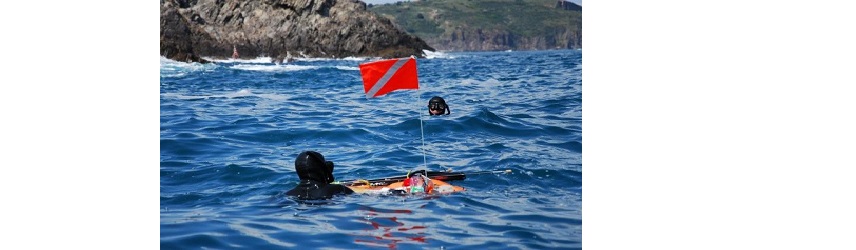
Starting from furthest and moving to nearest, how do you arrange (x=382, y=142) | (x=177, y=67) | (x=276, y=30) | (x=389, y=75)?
(x=276, y=30), (x=177, y=67), (x=382, y=142), (x=389, y=75)

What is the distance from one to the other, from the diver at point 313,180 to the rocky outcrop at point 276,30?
1.29 meters

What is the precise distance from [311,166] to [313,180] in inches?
5.4

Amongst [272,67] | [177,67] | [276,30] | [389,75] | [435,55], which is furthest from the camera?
[276,30]

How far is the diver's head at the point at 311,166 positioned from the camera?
947cm

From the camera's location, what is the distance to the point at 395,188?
31.8ft

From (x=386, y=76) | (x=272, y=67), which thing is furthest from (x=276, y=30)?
(x=386, y=76)

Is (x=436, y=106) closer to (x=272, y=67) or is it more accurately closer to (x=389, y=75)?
(x=389, y=75)
